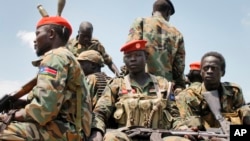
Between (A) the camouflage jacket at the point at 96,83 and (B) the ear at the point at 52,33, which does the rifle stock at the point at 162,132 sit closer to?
(B) the ear at the point at 52,33

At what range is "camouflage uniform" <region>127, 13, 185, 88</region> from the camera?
22.4 ft

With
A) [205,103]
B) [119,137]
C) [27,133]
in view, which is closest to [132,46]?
[205,103]

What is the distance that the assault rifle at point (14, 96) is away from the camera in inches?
179

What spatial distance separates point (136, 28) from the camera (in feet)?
22.9

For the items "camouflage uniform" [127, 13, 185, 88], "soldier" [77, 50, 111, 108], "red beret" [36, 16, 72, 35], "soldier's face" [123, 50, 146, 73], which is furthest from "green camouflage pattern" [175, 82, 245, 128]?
"red beret" [36, 16, 72, 35]

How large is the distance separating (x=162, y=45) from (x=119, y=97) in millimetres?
1404

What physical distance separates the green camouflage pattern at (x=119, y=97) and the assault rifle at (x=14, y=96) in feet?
3.60

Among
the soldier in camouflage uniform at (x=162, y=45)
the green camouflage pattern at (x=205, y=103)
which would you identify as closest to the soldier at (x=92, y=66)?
the soldier in camouflage uniform at (x=162, y=45)

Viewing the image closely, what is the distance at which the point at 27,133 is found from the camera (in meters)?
4.05

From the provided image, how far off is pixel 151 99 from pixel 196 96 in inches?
30.1

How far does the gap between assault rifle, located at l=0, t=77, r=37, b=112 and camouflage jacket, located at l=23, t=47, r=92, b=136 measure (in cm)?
10

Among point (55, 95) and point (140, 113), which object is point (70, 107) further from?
point (140, 113)

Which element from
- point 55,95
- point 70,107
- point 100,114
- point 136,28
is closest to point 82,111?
point 70,107

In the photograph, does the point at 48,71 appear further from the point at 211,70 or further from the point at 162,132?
the point at 211,70
